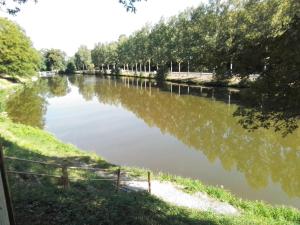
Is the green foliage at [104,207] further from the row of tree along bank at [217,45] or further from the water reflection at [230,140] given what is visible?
the row of tree along bank at [217,45]

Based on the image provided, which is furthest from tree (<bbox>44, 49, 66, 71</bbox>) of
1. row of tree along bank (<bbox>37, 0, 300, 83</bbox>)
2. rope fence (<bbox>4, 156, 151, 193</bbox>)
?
rope fence (<bbox>4, 156, 151, 193</bbox>)

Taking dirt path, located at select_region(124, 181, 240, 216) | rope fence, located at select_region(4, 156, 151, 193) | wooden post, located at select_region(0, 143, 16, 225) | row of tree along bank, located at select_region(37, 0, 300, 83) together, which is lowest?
dirt path, located at select_region(124, 181, 240, 216)

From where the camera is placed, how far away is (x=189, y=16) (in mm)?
69750

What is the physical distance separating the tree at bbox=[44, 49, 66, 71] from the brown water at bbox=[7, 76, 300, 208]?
409ft

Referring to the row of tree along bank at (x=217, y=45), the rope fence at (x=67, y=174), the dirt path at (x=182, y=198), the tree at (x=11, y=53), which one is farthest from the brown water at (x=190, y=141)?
the tree at (x=11, y=53)

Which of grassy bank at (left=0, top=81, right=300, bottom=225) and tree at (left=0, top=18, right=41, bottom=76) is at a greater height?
tree at (left=0, top=18, right=41, bottom=76)

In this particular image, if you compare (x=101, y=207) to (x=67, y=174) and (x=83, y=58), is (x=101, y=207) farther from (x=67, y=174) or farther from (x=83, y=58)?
(x=83, y=58)

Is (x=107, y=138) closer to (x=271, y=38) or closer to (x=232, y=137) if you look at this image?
(x=232, y=137)

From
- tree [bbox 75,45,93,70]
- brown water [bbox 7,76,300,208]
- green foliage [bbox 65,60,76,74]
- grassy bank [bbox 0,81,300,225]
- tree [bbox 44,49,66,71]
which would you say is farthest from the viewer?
tree [bbox 44,49,66,71]

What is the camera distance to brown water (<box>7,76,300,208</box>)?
16953 millimetres

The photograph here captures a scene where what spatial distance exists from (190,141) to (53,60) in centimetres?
14981

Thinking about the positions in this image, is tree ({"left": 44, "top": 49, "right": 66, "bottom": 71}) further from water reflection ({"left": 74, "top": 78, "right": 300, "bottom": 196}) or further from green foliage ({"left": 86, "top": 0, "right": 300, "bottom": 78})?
water reflection ({"left": 74, "top": 78, "right": 300, "bottom": 196})

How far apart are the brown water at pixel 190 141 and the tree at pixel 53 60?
409ft

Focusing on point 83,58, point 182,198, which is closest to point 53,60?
point 83,58
